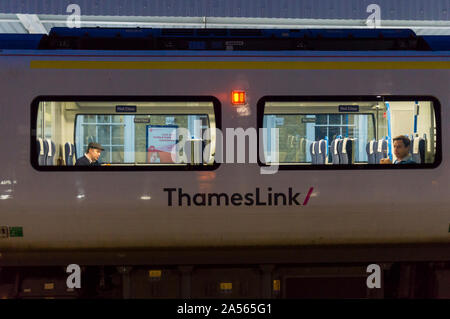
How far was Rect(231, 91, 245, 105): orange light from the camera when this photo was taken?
506cm

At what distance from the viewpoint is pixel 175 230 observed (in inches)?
198

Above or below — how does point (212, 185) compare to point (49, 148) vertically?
below

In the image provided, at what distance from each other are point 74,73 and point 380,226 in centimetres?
357

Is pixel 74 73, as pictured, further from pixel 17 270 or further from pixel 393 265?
pixel 393 265

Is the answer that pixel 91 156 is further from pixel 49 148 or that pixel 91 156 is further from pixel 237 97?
pixel 237 97

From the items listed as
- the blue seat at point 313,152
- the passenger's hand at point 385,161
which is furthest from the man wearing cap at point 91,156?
the passenger's hand at point 385,161

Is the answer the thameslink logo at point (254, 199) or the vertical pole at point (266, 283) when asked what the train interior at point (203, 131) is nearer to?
the thameslink logo at point (254, 199)

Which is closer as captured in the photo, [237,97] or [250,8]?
[237,97]

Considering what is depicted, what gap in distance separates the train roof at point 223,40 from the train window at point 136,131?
0.68 metres

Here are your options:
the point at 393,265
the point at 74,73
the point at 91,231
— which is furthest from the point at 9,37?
the point at 393,265

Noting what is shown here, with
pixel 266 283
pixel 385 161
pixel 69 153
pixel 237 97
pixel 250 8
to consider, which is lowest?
pixel 266 283

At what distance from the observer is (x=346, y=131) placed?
17.2ft

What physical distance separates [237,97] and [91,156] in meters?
1.64

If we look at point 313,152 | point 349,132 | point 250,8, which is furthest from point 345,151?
point 250,8
